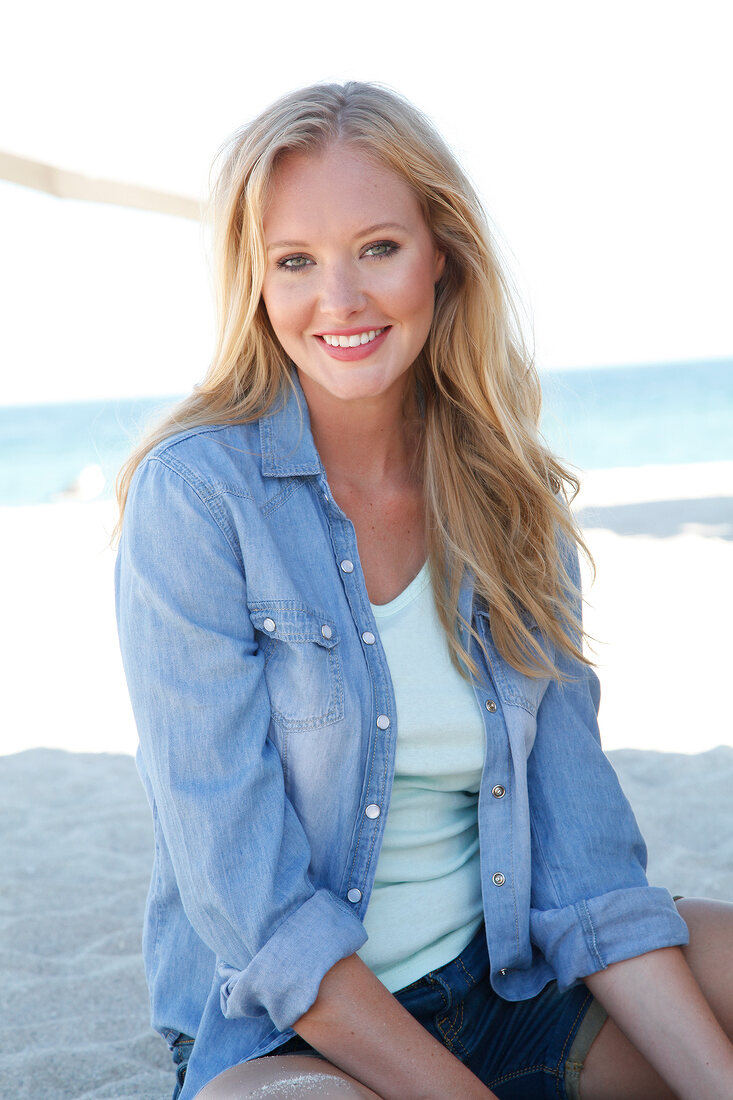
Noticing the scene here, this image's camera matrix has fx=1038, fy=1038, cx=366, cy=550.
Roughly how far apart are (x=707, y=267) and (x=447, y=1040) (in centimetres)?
5336

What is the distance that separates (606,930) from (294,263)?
1286 mm

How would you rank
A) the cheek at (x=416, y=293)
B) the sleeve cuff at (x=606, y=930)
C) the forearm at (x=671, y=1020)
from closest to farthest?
1. the forearm at (x=671, y=1020)
2. the sleeve cuff at (x=606, y=930)
3. the cheek at (x=416, y=293)

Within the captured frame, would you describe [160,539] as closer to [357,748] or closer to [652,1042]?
[357,748]

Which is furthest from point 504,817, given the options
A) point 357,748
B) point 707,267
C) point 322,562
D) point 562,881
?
point 707,267

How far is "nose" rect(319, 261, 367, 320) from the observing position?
1799 millimetres

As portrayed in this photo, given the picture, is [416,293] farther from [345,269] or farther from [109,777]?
[109,777]

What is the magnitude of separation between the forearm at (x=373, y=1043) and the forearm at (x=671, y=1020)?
0.36 metres

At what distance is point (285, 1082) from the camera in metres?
1.39

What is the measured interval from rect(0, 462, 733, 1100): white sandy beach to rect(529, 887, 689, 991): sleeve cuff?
104 centimetres

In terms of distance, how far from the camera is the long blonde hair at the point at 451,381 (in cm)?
185

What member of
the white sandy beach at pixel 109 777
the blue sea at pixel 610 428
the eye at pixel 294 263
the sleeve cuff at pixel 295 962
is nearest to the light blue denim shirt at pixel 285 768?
the sleeve cuff at pixel 295 962

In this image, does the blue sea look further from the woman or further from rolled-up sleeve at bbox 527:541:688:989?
rolled-up sleeve at bbox 527:541:688:989

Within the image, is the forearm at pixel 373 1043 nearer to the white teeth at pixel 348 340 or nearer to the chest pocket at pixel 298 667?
the chest pocket at pixel 298 667

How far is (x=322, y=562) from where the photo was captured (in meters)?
1.81
